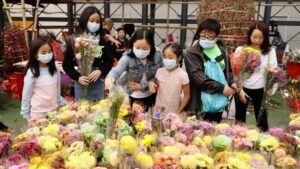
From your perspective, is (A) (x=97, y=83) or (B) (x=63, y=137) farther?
(A) (x=97, y=83)

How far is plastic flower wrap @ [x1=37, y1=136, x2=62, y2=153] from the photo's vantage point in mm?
1611

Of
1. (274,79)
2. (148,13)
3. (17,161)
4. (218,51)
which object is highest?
(148,13)

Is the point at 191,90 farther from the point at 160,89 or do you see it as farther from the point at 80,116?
the point at 80,116

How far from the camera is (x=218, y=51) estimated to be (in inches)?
109

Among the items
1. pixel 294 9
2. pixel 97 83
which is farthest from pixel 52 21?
pixel 97 83

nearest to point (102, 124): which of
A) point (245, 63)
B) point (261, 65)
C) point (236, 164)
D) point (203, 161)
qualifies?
point (203, 161)

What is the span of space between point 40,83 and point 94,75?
485mm

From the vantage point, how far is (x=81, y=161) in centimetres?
140

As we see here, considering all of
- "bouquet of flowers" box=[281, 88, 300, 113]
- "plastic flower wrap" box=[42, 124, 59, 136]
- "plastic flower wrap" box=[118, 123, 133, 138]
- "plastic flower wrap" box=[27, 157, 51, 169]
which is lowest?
"bouquet of flowers" box=[281, 88, 300, 113]

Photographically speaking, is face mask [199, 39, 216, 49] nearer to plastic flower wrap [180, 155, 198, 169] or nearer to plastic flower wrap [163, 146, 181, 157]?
plastic flower wrap [163, 146, 181, 157]

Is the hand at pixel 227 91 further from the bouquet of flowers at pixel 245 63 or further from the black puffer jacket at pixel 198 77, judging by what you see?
the bouquet of flowers at pixel 245 63

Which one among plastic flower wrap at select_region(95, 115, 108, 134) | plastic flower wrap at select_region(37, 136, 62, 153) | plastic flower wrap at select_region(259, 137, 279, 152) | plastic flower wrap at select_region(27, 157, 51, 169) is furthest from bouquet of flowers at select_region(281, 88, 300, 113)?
plastic flower wrap at select_region(27, 157, 51, 169)

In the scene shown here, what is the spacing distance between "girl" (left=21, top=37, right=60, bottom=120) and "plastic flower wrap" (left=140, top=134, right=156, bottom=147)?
136cm

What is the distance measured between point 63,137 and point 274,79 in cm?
171
